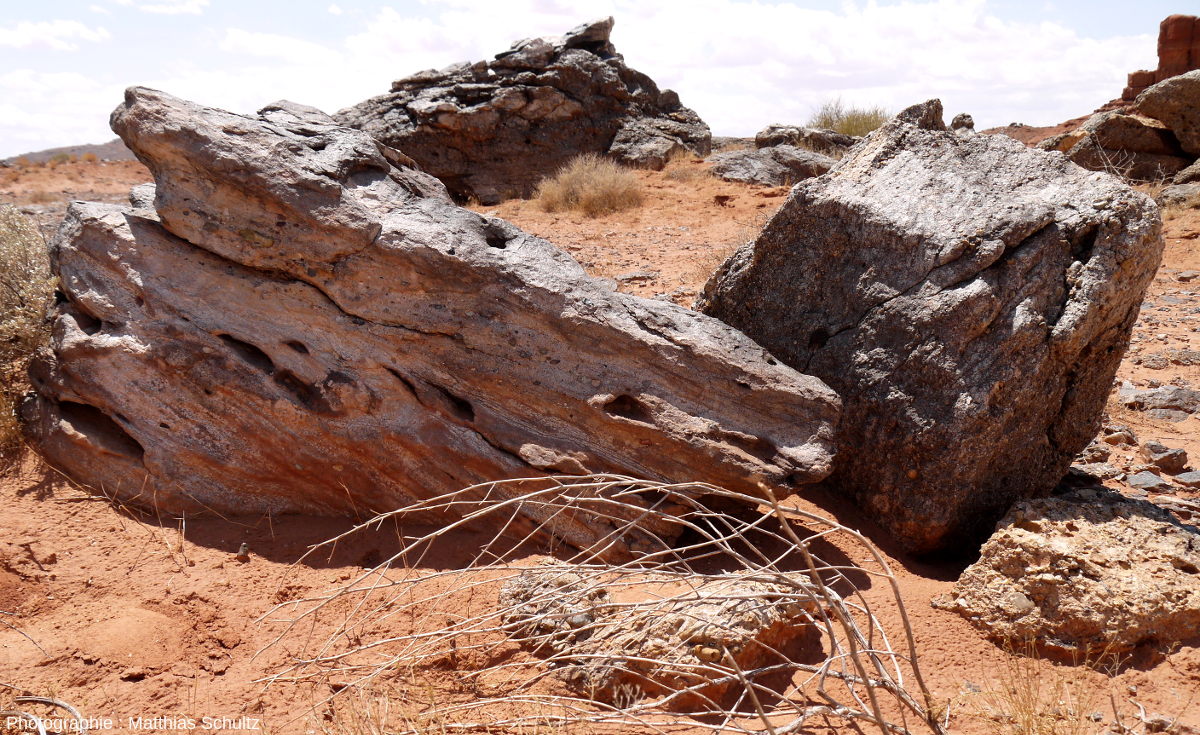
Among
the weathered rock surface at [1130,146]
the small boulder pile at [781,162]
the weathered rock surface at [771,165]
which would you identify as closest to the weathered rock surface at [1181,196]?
the weathered rock surface at [1130,146]

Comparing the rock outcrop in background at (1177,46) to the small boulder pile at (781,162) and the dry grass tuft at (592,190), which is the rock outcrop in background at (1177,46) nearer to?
the small boulder pile at (781,162)

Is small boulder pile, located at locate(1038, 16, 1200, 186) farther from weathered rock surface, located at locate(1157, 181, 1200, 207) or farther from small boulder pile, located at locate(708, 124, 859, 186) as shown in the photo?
small boulder pile, located at locate(708, 124, 859, 186)

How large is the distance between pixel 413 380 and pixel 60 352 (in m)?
1.75

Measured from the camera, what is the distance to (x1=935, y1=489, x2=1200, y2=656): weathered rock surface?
2.90 meters

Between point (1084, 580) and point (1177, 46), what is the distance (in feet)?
95.2

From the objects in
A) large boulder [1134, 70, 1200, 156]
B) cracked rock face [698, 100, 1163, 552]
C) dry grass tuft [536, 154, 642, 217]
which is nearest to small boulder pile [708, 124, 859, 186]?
dry grass tuft [536, 154, 642, 217]

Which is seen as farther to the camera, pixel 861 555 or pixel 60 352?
pixel 60 352

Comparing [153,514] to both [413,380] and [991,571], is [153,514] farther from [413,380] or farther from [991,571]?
[991,571]

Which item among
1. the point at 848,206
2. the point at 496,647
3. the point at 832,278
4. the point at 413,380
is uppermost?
the point at 848,206

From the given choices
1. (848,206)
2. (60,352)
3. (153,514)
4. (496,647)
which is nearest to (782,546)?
(496,647)

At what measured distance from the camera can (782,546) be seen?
357cm

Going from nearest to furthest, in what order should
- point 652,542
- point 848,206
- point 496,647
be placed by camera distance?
1. point 496,647
2. point 652,542
3. point 848,206

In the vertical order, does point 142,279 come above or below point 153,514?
above

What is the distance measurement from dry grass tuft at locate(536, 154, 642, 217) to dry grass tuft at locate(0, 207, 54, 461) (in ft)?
24.3
